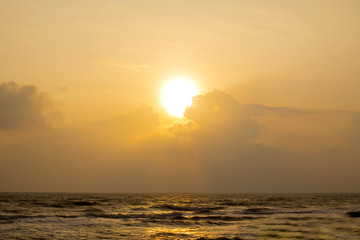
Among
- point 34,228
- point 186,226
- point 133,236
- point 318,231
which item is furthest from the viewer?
point 186,226

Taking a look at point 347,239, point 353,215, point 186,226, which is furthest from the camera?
point 353,215

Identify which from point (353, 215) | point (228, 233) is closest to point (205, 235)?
point (228, 233)

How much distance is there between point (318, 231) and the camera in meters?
29.4

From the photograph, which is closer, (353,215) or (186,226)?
(186,226)

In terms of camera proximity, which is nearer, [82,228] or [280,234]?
[280,234]

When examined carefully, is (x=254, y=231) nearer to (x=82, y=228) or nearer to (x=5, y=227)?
(x=82, y=228)

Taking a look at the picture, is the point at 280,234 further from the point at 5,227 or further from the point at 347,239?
the point at 5,227

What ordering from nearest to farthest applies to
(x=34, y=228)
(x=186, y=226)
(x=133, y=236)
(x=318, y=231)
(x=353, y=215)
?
(x=133, y=236) < (x=318, y=231) < (x=34, y=228) < (x=186, y=226) < (x=353, y=215)

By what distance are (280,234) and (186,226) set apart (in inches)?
378

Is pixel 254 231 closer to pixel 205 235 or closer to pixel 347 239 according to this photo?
pixel 205 235

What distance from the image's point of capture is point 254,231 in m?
29.9

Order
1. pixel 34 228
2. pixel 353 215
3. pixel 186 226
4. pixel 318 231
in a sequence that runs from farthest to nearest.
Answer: pixel 353 215 → pixel 186 226 → pixel 34 228 → pixel 318 231

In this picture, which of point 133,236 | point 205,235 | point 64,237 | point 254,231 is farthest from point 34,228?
point 254,231

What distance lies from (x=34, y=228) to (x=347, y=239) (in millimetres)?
25256
